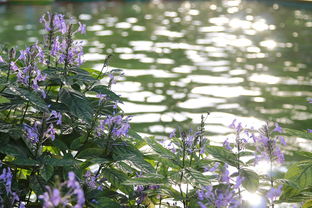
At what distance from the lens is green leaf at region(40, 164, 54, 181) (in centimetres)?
208

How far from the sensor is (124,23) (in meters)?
19.2

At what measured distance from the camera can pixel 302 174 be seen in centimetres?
249

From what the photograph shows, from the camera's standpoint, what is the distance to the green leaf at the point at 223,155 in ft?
7.72

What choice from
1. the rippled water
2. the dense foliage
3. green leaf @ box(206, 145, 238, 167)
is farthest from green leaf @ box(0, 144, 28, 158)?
the rippled water

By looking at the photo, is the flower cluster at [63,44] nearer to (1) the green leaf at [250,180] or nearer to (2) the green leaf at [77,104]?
(2) the green leaf at [77,104]

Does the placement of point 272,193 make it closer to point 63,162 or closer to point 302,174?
point 302,174

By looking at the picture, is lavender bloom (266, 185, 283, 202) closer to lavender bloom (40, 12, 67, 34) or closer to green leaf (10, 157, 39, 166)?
green leaf (10, 157, 39, 166)

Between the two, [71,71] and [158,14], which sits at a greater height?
[71,71]

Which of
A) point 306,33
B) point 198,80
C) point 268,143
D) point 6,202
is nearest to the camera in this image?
point 6,202

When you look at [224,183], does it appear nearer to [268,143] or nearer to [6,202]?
[268,143]

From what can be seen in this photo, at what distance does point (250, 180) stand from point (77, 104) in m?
0.80

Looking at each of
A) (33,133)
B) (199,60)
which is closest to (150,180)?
(33,133)

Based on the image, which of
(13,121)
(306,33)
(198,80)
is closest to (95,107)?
(13,121)

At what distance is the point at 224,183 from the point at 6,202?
2.87 ft
